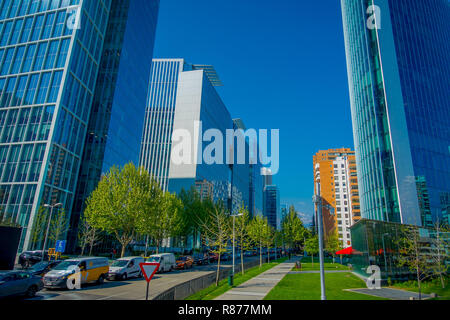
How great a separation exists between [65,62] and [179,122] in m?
42.7

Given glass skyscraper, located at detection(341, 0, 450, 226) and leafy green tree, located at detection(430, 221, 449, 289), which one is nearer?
leafy green tree, located at detection(430, 221, 449, 289)

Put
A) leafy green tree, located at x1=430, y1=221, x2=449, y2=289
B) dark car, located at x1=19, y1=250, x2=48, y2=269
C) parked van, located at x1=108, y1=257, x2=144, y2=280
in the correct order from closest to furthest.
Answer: leafy green tree, located at x1=430, y1=221, x2=449, y2=289 → parked van, located at x1=108, y1=257, x2=144, y2=280 → dark car, located at x1=19, y1=250, x2=48, y2=269

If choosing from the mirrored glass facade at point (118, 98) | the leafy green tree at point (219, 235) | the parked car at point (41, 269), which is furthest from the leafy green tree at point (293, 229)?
the parked car at point (41, 269)

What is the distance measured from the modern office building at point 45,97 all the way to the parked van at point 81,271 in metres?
28.6

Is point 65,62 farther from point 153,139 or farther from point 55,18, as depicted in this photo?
point 153,139

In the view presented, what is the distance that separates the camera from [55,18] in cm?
5347

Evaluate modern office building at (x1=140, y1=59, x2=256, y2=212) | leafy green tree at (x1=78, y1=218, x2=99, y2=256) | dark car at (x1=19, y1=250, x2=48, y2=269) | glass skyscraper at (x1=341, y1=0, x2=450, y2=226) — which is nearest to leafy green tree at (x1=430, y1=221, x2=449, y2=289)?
glass skyscraper at (x1=341, y1=0, x2=450, y2=226)

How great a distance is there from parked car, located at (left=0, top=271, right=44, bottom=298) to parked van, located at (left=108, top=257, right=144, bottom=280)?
7.19m

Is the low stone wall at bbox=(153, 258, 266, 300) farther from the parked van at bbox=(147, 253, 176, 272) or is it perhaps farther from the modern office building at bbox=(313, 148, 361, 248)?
the modern office building at bbox=(313, 148, 361, 248)

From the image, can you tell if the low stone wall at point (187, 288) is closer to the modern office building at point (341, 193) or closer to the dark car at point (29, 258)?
the dark car at point (29, 258)

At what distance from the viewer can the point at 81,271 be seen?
18609 millimetres

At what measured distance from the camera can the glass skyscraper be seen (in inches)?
1891

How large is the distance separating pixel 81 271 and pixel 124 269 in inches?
190

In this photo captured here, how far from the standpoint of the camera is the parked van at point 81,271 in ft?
56.7
